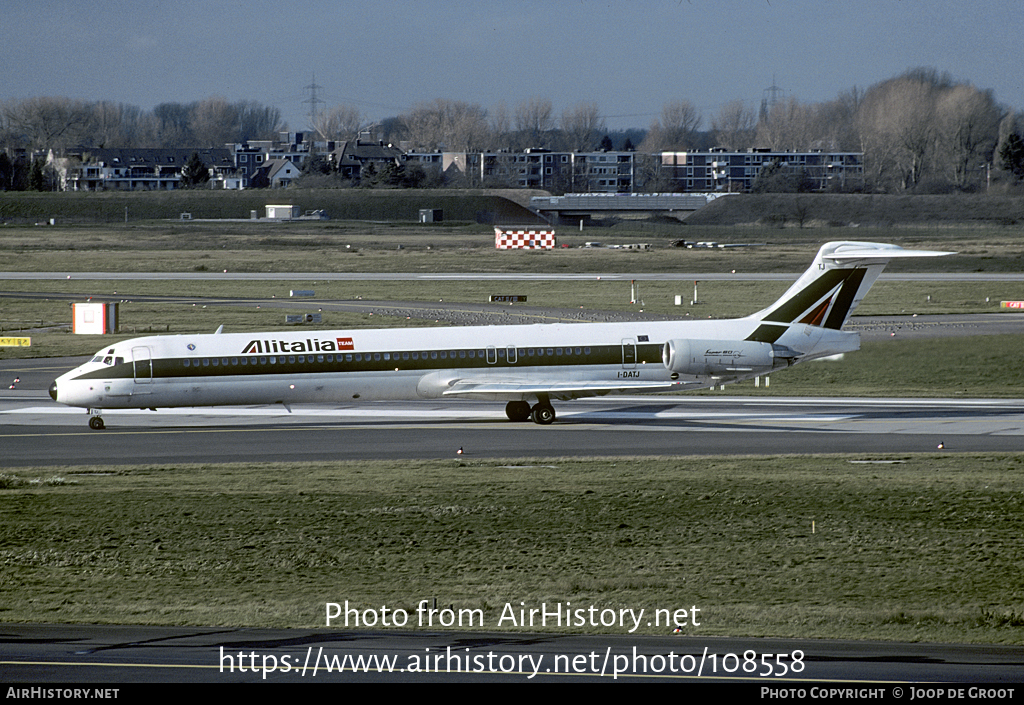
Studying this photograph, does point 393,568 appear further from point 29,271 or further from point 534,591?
point 29,271

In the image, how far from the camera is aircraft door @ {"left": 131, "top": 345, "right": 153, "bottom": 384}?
3778 centimetres

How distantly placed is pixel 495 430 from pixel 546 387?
2213 mm

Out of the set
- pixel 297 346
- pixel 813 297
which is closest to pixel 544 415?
pixel 297 346

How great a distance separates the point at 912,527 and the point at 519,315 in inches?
1770

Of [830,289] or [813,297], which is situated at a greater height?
[830,289]

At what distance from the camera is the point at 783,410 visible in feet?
137

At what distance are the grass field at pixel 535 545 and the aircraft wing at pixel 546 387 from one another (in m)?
8.54

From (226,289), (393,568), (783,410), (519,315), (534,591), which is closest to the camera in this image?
(534,591)

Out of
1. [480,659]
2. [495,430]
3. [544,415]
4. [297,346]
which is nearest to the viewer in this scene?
[480,659]

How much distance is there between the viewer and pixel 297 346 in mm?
38406

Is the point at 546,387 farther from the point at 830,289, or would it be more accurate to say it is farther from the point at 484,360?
the point at 830,289

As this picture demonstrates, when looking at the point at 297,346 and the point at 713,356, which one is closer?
the point at 297,346

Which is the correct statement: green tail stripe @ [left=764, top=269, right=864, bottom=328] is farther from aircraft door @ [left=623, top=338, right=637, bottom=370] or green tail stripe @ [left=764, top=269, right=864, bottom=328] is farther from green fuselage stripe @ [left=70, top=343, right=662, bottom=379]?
aircraft door @ [left=623, top=338, right=637, bottom=370]
